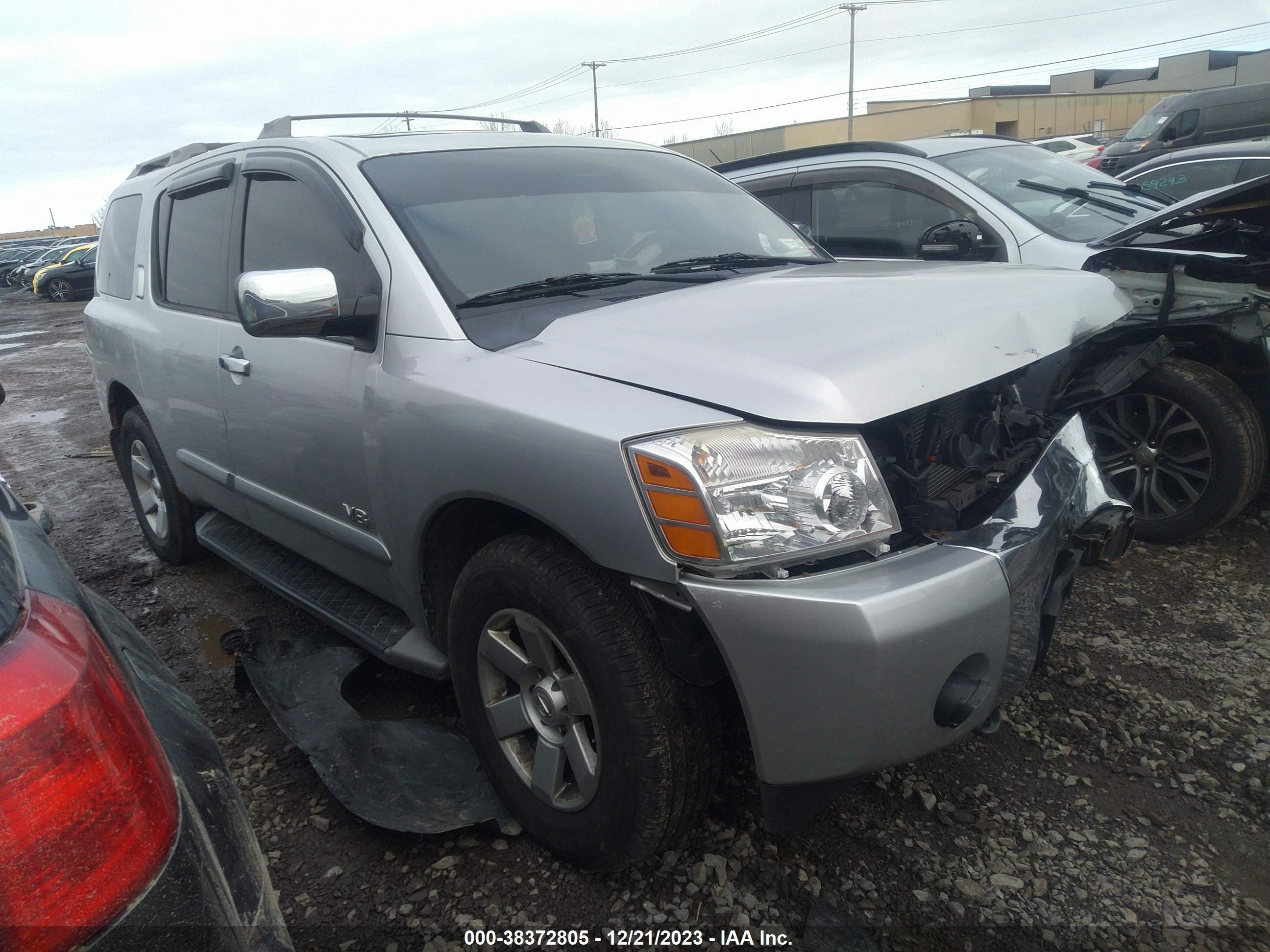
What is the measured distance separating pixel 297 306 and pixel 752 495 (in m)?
1.34

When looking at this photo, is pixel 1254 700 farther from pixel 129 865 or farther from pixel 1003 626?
pixel 129 865

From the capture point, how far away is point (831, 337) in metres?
1.94

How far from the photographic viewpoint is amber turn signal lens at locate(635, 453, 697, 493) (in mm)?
1654

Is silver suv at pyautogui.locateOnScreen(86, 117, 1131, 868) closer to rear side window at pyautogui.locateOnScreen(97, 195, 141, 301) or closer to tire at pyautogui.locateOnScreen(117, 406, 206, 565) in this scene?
tire at pyautogui.locateOnScreen(117, 406, 206, 565)

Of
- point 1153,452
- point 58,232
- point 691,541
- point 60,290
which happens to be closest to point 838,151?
point 1153,452

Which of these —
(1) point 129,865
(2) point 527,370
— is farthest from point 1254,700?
(1) point 129,865

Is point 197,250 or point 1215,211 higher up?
point 197,250

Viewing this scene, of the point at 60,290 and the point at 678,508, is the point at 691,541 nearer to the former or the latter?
the point at 678,508

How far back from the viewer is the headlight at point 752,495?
65.1 inches

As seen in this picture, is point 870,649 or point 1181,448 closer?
point 870,649

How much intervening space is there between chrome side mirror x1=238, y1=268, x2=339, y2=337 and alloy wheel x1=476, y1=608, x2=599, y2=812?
36.9 inches

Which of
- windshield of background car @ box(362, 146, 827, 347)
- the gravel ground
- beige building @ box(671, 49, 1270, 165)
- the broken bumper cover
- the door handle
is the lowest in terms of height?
the gravel ground

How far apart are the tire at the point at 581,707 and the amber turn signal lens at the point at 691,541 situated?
0.77 feet

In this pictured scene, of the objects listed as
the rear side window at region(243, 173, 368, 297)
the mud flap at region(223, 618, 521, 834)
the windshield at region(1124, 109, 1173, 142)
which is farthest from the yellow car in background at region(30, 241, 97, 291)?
the mud flap at region(223, 618, 521, 834)
